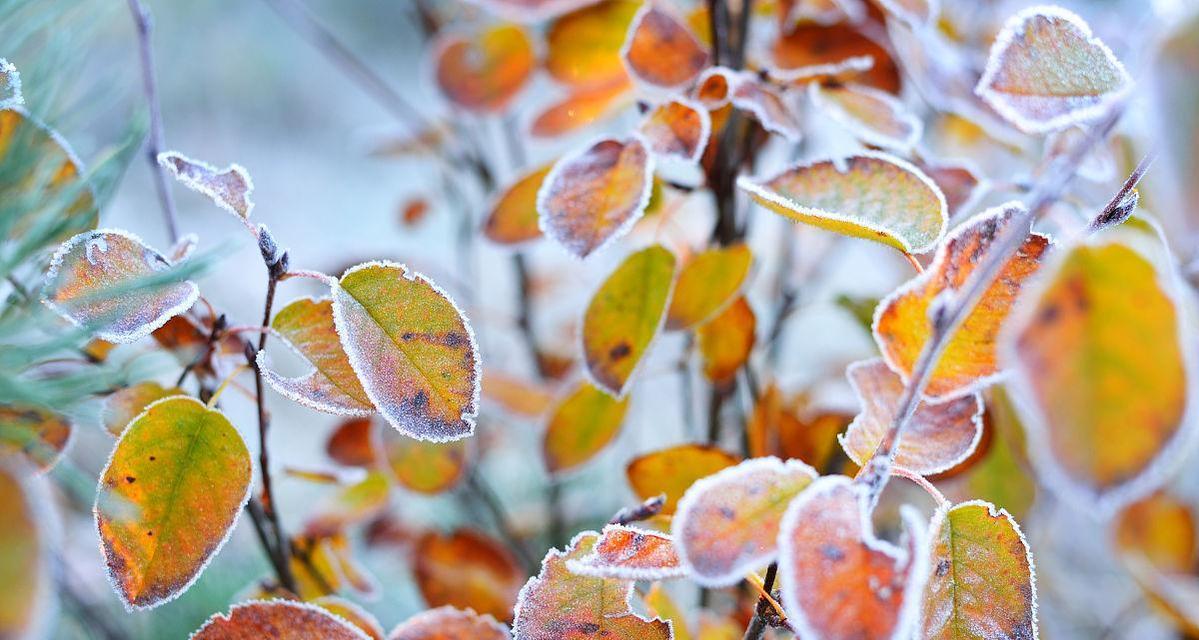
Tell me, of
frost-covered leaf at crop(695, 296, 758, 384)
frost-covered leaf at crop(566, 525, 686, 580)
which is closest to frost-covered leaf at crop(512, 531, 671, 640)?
frost-covered leaf at crop(566, 525, 686, 580)

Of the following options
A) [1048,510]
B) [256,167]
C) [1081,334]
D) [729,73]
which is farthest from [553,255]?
[1081,334]

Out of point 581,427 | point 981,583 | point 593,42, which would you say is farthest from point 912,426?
point 593,42

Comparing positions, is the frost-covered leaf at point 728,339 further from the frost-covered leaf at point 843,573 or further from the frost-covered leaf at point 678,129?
the frost-covered leaf at point 843,573

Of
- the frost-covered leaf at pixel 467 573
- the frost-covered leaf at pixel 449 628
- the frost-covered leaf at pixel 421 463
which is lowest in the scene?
the frost-covered leaf at pixel 467 573

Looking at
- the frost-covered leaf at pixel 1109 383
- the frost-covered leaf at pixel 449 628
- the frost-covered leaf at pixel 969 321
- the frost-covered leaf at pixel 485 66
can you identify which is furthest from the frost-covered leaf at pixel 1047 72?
the frost-covered leaf at pixel 485 66

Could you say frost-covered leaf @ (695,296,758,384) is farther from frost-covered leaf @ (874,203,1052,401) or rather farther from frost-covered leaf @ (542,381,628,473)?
frost-covered leaf @ (874,203,1052,401)

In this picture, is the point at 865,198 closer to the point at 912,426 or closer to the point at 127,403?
the point at 912,426
